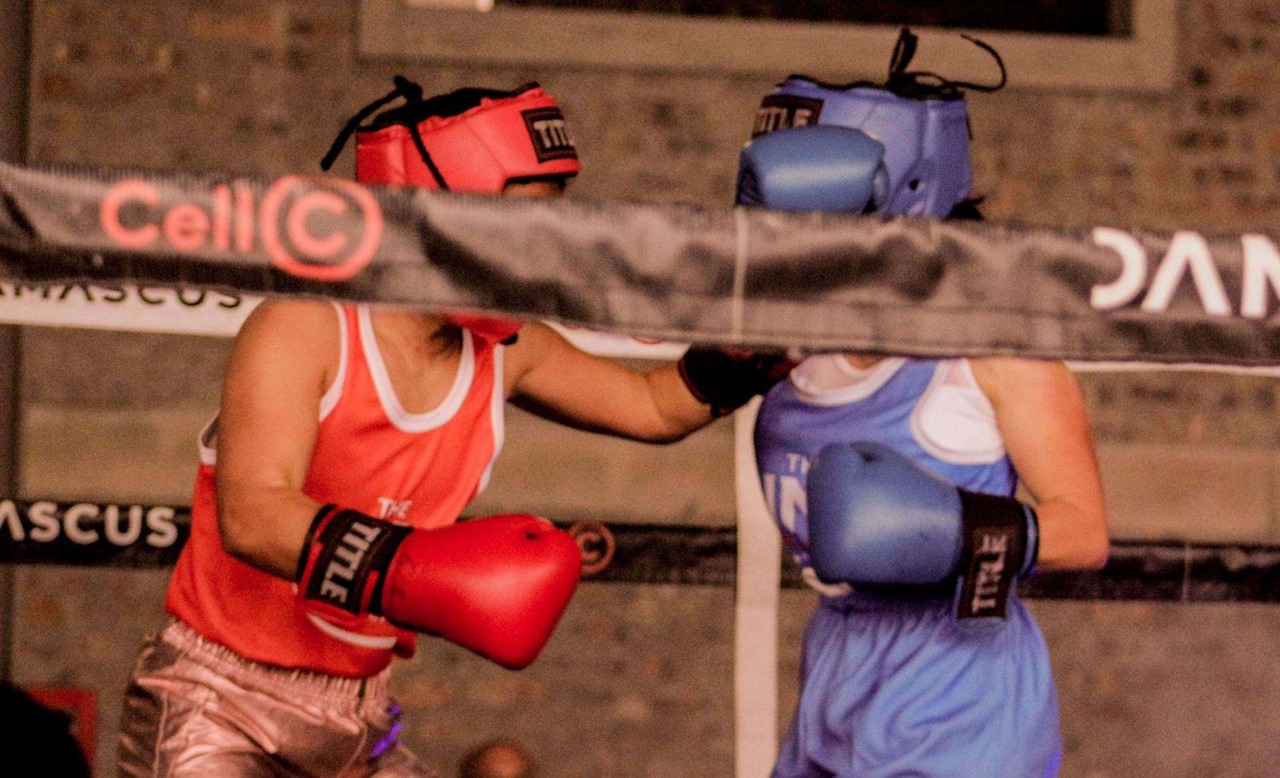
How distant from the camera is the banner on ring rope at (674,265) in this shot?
1.23 meters

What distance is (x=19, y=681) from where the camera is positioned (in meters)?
4.02

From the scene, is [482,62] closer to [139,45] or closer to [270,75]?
[270,75]

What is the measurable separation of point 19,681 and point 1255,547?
3.08 metres

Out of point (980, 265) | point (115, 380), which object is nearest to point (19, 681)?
point (115, 380)

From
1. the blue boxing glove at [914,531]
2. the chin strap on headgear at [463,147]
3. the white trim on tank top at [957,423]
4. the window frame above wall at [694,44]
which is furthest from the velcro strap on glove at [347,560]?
the window frame above wall at [694,44]

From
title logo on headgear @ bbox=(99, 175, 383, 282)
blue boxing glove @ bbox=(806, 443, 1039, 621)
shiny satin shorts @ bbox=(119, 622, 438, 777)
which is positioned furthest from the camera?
shiny satin shorts @ bbox=(119, 622, 438, 777)

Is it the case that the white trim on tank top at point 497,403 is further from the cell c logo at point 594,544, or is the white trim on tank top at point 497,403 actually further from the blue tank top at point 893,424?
the cell c logo at point 594,544

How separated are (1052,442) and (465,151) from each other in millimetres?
840

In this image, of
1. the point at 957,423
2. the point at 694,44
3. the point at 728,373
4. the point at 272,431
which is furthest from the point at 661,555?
the point at 694,44

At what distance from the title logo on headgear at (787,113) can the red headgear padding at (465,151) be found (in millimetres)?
310

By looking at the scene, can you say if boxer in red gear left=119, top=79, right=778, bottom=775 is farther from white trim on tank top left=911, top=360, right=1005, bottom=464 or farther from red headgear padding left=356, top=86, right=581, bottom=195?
white trim on tank top left=911, top=360, right=1005, bottom=464

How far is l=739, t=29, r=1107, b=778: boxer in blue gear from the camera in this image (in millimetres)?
1723

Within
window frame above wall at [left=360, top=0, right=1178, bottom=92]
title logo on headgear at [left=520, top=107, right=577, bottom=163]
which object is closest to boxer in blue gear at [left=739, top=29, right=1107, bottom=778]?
title logo on headgear at [left=520, top=107, right=577, bottom=163]

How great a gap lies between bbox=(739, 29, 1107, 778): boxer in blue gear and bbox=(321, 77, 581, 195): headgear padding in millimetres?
306
